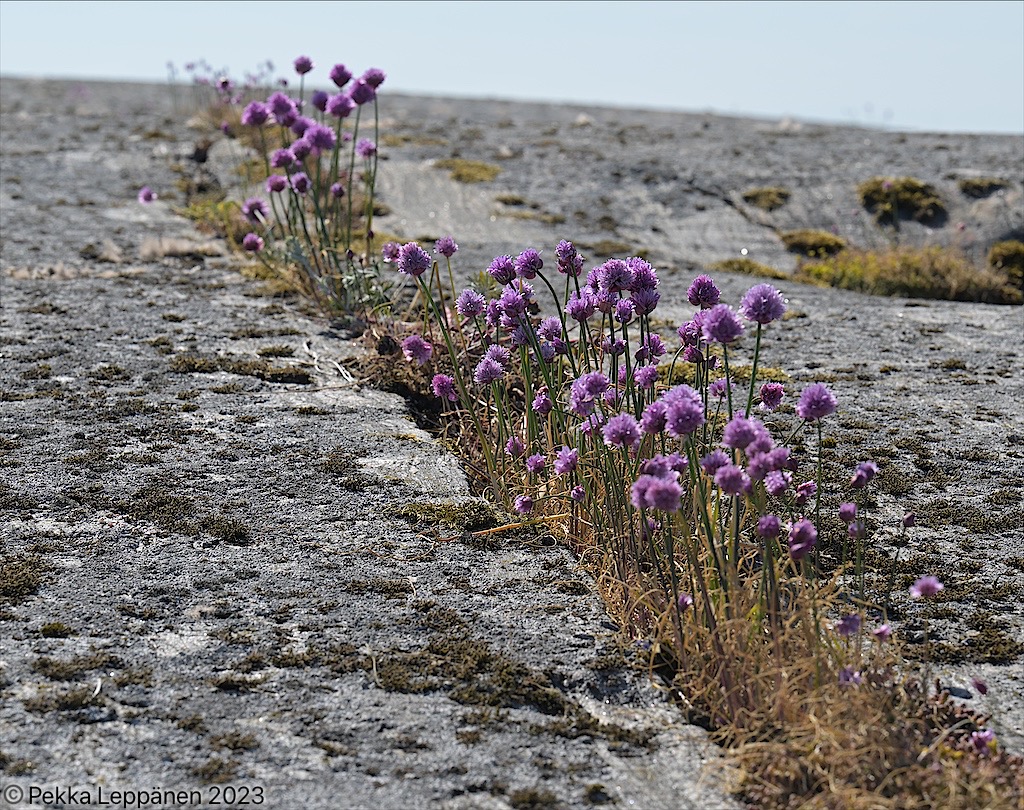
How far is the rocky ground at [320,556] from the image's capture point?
101 inches

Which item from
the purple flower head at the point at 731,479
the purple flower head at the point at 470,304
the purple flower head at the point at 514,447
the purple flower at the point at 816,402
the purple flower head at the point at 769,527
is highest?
the purple flower head at the point at 470,304

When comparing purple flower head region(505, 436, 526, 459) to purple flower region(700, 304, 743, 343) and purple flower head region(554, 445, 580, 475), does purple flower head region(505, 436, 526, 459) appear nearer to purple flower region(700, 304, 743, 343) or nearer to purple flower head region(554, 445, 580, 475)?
purple flower head region(554, 445, 580, 475)

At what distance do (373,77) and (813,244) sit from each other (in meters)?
4.46

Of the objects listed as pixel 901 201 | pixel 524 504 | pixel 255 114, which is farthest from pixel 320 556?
pixel 901 201

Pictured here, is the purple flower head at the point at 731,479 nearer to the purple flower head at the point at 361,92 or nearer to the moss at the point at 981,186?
the purple flower head at the point at 361,92

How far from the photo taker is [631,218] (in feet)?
31.5

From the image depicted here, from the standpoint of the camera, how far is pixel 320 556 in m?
3.48

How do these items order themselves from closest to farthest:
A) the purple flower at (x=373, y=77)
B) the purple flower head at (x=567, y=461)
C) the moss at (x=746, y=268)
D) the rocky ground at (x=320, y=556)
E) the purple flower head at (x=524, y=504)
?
the rocky ground at (x=320, y=556) < the purple flower head at (x=567, y=461) < the purple flower head at (x=524, y=504) < the purple flower at (x=373, y=77) < the moss at (x=746, y=268)

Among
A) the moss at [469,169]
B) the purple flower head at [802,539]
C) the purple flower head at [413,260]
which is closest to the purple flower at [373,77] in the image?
the purple flower head at [413,260]

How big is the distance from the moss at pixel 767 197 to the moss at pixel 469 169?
7.61 feet

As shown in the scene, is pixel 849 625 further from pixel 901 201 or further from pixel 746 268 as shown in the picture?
pixel 901 201

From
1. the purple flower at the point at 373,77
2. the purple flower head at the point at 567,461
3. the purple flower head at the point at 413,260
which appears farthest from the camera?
the purple flower at the point at 373,77

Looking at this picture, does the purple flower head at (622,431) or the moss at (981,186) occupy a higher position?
the moss at (981,186)

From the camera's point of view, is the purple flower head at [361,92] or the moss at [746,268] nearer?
the purple flower head at [361,92]
